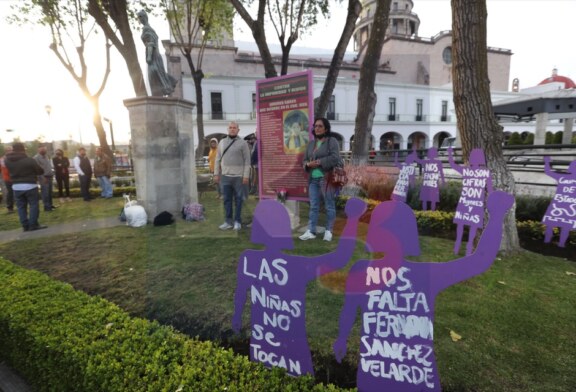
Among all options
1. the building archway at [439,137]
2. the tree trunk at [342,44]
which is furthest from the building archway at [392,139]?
the tree trunk at [342,44]

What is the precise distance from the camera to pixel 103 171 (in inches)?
455

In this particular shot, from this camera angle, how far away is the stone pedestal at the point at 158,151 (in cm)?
693

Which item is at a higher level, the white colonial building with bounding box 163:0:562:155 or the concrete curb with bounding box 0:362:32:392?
the white colonial building with bounding box 163:0:562:155

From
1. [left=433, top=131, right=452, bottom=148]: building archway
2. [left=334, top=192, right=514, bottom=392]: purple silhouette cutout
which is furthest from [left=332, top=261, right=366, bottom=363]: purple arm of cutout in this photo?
[left=433, top=131, right=452, bottom=148]: building archway

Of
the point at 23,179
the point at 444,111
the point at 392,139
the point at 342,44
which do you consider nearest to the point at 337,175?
the point at 342,44

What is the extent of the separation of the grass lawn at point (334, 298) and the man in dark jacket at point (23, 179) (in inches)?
50.6

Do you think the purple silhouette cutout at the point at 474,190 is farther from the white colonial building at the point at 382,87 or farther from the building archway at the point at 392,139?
the building archway at the point at 392,139

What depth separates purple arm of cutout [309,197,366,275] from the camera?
A: 159 cm

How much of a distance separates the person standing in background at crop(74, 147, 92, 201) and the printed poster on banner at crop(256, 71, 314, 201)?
25.8 ft

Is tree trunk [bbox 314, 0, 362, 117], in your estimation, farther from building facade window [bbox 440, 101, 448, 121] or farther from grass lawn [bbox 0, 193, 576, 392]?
building facade window [bbox 440, 101, 448, 121]

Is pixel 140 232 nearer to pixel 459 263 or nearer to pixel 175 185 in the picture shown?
pixel 175 185

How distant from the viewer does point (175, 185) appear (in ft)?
24.3

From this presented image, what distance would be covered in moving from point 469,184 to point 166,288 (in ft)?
14.0

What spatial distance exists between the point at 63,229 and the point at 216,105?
26313 mm
